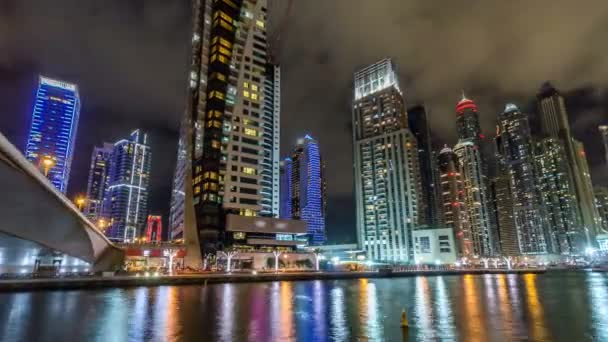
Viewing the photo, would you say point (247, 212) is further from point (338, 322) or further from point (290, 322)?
point (338, 322)

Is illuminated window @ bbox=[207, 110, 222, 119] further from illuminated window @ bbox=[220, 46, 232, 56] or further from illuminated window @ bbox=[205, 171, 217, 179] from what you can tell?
illuminated window @ bbox=[220, 46, 232, 56]

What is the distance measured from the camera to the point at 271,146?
558ft

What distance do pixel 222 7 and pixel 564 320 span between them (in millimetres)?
149411

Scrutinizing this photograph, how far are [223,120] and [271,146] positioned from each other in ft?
141

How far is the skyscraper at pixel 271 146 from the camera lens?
152m

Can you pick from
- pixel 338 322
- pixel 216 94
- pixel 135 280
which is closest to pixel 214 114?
pixel 216 94

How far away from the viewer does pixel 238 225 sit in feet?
387

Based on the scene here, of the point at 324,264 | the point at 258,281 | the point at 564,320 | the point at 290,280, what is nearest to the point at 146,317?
the point at 564,320

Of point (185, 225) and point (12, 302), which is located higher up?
point (185, 225)

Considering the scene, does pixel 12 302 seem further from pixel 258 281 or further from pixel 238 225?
pixel 238 225

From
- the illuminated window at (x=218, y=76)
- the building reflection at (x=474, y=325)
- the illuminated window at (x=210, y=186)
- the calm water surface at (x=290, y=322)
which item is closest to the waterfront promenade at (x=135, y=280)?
the calm water surface at (x=290, y=322)

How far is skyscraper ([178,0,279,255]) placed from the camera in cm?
11969

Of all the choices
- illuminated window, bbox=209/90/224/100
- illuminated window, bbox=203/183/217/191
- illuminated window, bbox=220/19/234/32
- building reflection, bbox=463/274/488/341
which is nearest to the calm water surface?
building reflection, bbox=463/274/488/341

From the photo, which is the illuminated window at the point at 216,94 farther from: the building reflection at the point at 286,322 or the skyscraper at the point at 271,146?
the building reflection at the point at 286,322
